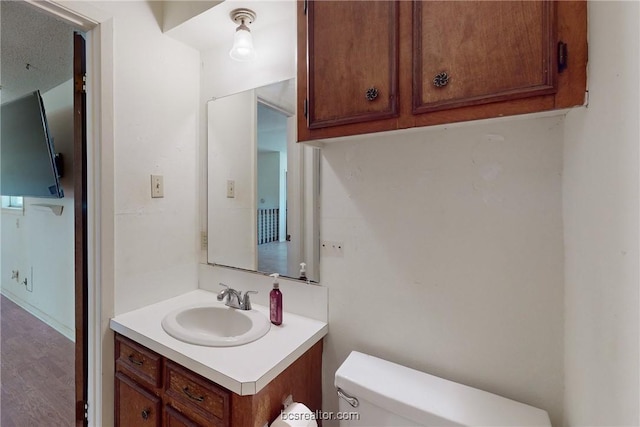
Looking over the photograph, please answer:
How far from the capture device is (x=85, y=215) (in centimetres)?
132

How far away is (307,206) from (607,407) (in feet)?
3.50

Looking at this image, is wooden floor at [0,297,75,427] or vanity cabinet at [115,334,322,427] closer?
vanity cabinet at [115,334,322,427]

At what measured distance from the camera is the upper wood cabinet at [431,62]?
646 mm

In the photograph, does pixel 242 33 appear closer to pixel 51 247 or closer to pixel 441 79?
pixel 441 79

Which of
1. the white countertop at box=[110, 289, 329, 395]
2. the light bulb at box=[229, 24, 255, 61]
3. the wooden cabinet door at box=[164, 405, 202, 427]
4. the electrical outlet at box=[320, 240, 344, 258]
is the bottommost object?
the wooden cabinet door at box=[164, 405, 202, 427]

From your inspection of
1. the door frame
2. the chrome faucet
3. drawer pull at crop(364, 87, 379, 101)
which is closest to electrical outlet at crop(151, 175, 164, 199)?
the door frame

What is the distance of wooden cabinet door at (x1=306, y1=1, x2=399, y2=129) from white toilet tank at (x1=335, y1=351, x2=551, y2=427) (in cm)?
87

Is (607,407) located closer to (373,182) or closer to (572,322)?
(572,322)

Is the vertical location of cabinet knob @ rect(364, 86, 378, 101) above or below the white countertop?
above

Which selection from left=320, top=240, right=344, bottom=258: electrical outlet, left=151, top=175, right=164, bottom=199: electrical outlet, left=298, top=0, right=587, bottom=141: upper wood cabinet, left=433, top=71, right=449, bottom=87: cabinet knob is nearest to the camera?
left=298, top=0, right=587, bottom=141: upper wood cabinet

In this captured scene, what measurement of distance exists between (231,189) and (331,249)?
2.35 ft

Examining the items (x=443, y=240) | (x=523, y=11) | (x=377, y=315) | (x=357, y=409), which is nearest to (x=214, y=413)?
(x=357, y=409)

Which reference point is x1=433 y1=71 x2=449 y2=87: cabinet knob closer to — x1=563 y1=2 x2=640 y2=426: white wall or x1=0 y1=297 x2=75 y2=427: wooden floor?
x1=563 y1=2 x2=640 y2=426: white wall

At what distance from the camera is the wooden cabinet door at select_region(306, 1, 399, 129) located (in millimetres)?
849
